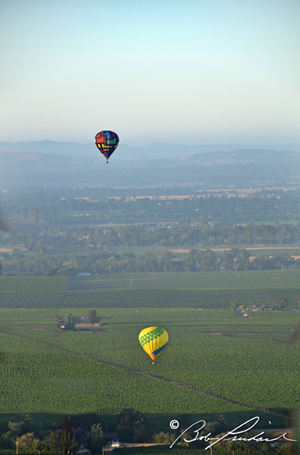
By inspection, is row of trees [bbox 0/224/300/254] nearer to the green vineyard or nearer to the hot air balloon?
the green vineyard

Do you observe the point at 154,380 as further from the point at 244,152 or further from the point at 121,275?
the point at 244,152

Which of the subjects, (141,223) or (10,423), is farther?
(141,223)

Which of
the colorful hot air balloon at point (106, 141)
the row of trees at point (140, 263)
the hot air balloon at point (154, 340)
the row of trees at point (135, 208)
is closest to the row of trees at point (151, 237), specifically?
the row of trees at point (135, 208)

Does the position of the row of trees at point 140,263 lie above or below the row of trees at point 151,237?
below

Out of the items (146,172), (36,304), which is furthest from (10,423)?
(146,172)

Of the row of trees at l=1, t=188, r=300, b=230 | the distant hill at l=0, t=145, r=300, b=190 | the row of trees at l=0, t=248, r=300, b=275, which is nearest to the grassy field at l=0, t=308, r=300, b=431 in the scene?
the row of trees at l=0, t=248, r=300, b=275
